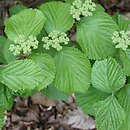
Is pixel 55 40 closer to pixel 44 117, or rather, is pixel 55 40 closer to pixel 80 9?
pixel 80 9

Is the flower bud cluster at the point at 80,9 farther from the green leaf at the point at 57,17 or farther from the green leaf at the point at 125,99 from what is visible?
the green leaf at the point at 125,99

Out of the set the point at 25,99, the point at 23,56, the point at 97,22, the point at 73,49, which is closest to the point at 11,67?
the point at 23,56

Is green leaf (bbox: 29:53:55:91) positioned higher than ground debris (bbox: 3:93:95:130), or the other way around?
green leaf (bbox: 29:53:55:91)

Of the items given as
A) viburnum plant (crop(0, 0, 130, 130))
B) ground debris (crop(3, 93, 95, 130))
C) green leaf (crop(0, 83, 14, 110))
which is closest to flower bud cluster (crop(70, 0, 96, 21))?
viburnum plant (crop(0, 0, 130, 130))

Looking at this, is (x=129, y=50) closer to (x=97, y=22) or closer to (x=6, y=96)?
(x=97, y=22)

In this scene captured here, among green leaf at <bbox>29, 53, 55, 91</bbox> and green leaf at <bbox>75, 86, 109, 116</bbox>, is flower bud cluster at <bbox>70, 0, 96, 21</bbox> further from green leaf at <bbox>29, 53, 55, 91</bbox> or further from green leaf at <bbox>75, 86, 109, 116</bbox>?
green leaf at <bbox>75, 86, 109, 116</bbox>

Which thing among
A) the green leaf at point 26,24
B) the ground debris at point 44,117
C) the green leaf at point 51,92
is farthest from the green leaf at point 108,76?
the ground debris at point 44,117
